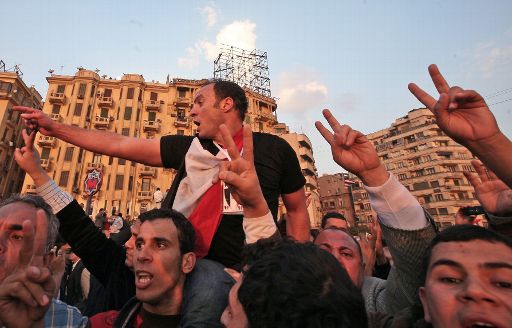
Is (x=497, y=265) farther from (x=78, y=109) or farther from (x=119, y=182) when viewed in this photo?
(x=78, y=109)

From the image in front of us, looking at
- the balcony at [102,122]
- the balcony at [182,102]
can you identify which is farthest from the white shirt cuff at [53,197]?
the balcony at [182,102]

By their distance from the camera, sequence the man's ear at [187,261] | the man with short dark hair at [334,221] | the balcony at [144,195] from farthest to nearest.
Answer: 1. the balcony at [144,195]
2. the man with short dark hair at [334,221]
3. the man's ear at [187,261]

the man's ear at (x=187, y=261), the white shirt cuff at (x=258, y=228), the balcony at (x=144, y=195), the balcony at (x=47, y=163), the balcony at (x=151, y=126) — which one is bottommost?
the man's ear at (x=187, y=261)

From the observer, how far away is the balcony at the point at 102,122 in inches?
1534

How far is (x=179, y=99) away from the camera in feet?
137

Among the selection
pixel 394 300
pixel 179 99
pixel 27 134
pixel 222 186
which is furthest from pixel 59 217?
pixel 179 99

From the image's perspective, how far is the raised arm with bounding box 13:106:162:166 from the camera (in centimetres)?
270

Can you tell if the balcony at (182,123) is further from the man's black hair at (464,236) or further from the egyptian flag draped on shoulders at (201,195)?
the man's black hair at (464,236)

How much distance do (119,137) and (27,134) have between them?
0.78 metres

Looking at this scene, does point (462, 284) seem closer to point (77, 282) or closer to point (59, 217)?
point (59, 217)

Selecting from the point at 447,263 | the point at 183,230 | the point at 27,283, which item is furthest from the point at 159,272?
the point at 447,263

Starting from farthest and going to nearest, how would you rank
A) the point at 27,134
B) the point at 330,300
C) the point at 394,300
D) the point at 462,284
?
the point at 27,134 → the point at 394,300 → the point at 462,284 → the point at 330,300

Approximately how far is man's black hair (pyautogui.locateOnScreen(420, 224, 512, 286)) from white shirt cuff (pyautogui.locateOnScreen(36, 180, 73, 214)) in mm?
2816

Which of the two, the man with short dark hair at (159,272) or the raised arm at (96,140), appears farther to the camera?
the raised arm at (96,140)
